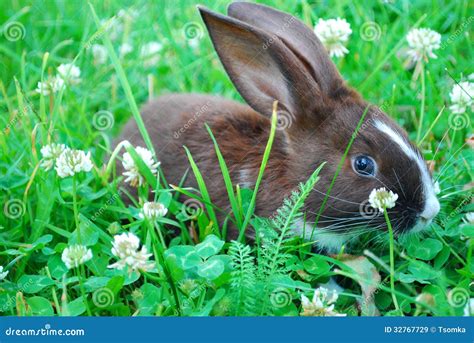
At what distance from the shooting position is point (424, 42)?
5203 millimetres

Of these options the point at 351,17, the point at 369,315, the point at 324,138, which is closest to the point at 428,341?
the point at 369,315

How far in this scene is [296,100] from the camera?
14.9 ft

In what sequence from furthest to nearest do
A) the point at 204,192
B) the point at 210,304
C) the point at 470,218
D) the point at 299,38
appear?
the point at 299,38 < the point at 204,192 < the point at 470,218 < the point at 210,304

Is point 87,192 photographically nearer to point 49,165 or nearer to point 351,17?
point 49,165

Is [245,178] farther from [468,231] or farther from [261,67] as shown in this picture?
[468,231]

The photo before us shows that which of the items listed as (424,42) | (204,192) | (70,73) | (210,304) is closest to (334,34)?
(424,42)

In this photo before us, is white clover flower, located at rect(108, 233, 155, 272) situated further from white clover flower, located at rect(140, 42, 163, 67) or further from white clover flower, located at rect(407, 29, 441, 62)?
white clover flower, located at rect(140, 42, 163, 67)

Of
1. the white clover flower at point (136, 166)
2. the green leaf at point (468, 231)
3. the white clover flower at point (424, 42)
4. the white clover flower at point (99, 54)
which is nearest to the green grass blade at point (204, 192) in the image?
the white clover flower at point (136, 166)

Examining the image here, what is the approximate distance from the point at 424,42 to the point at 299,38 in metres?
0.97

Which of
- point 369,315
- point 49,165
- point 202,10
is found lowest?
point 369,315

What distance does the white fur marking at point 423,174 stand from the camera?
4.21m

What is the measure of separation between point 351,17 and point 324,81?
5.71ft

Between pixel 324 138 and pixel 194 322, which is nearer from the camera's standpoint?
pixel 194 322

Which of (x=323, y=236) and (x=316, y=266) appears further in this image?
(x=323, y=236)
